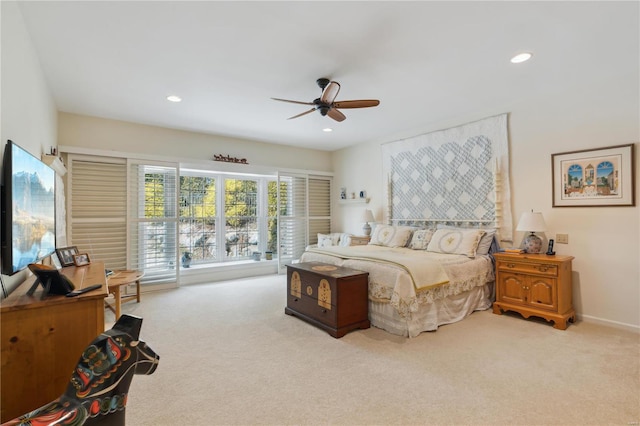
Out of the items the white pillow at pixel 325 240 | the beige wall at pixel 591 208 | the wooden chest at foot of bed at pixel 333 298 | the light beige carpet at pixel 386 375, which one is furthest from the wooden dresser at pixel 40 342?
the white pillow at pixel 325 240

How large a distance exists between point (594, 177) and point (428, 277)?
6.95 ft

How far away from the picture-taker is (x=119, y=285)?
338cm

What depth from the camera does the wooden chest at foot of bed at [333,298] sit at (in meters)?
3.07

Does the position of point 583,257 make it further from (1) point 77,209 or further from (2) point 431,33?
(1) point 77,209

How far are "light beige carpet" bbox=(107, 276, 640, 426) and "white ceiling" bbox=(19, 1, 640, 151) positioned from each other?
8.45 feet

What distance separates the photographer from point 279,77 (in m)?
3.20

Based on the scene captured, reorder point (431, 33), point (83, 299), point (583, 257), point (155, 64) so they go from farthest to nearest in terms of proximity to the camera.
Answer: point (583, 257), point (155, 64), point (431, 33), point (83, 299)

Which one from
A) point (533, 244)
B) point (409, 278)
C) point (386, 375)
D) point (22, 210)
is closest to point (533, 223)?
point (533, 244)

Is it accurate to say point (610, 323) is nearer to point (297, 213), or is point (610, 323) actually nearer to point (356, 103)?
point (356, 103)

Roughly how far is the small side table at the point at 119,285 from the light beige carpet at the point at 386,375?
39 cm

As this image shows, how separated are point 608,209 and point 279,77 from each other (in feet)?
12.1

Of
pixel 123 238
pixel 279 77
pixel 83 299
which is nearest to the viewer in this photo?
pixel 83 299

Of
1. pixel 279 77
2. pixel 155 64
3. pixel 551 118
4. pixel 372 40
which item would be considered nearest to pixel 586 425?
pixel 372 40

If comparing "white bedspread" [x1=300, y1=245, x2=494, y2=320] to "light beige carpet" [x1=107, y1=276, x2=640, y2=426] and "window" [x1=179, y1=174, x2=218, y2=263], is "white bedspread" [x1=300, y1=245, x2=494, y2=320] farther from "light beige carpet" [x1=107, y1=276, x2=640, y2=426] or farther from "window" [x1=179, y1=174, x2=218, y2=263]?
"window" [x1=179, y1=174, x2=218, y2=263]
